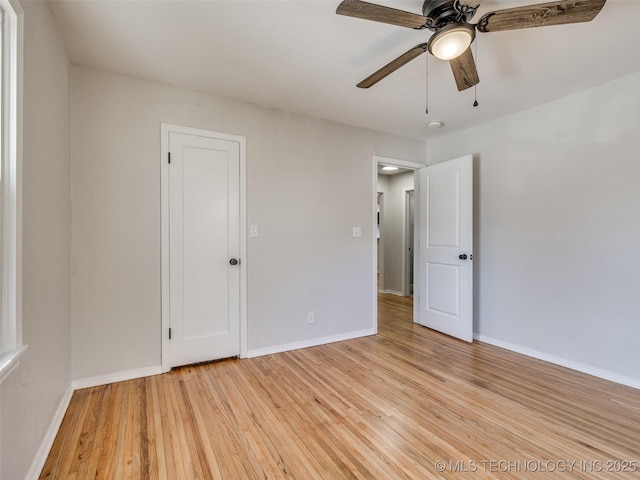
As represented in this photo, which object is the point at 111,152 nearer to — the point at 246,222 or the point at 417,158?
the point at 246,222

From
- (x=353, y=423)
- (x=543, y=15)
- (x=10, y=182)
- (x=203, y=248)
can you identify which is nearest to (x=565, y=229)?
(x=543, y=15)

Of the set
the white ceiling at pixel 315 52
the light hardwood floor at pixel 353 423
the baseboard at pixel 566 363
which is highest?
the white ceiling at pixel 315 52

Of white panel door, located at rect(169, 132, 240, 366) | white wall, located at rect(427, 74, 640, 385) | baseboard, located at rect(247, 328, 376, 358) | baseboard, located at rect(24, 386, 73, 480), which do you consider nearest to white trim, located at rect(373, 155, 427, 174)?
white wall, located at rect(427, 74, 640, 385)

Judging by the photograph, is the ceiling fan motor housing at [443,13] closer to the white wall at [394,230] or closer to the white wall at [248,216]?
the white wall at [248,216]

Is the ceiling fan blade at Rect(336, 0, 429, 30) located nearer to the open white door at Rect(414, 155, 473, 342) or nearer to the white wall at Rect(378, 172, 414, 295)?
the open white door at Rect(414, 155, 473, 342)

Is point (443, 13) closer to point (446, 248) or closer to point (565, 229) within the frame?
point (565, 229)

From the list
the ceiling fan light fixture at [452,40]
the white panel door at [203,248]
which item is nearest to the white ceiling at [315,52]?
the ceiling fan light fixture at [452,40]

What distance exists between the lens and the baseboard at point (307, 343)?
294 cm

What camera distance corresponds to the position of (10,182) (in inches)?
48.3

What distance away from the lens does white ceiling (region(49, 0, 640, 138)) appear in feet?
5.75

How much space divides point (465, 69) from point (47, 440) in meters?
3.10

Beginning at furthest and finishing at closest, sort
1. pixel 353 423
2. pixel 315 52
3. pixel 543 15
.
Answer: pixel 315 52 → pixel 353 423 → pixel 543 15

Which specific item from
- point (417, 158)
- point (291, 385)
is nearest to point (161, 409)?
point (291, 385)

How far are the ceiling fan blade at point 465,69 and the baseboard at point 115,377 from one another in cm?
305
